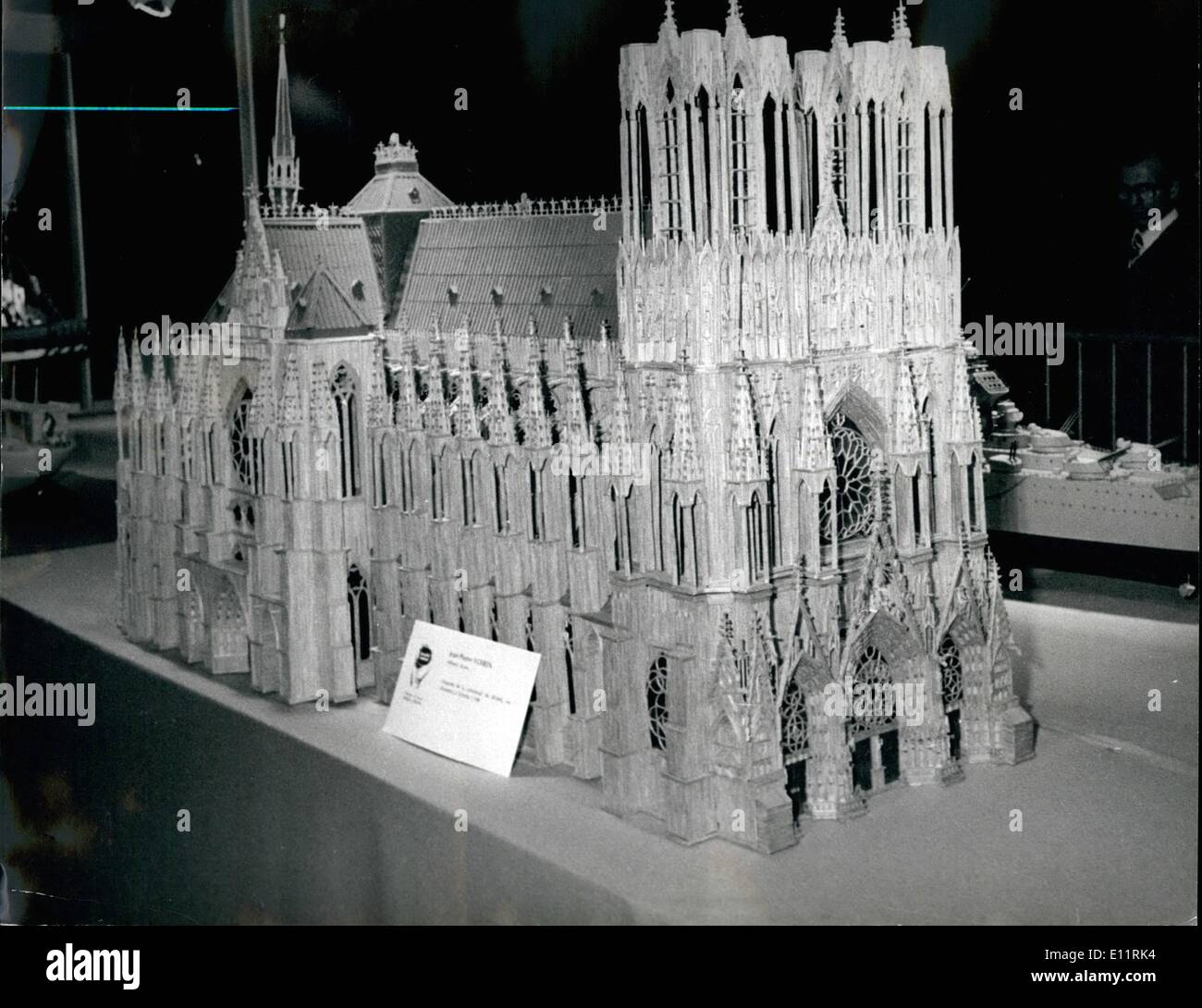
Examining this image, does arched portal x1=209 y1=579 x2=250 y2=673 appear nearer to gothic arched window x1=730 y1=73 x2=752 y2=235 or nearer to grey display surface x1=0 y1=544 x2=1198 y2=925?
grey display surface x1=0 y1=544 x2=1198 y2=925

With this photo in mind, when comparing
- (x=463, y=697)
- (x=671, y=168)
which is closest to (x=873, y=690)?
(x=463, y=697)

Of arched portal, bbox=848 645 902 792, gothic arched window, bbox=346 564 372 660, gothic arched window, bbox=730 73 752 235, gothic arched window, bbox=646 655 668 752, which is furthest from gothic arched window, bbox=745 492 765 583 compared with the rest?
gothic arched window, bbox=346 564 372 660

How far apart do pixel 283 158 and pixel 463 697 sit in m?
7.07

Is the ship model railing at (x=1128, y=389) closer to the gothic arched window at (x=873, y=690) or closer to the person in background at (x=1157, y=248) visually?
the person in background at (x=1157, y=248)

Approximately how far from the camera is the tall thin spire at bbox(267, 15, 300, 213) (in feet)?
67.2

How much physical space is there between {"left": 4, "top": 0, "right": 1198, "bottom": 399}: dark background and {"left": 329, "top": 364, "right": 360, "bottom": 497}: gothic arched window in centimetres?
272

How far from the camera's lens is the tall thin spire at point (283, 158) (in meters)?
20.5

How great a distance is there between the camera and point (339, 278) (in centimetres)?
2416

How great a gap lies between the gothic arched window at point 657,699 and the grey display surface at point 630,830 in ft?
3.46

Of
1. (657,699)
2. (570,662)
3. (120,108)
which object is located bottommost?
(657,699)

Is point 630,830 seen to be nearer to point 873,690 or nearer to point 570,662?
point 570,662

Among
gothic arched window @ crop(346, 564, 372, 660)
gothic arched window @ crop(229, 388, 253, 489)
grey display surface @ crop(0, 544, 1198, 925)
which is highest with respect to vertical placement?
gothic arched window @ crop(229, 388, 253, 489)

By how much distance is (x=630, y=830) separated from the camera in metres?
18.9
